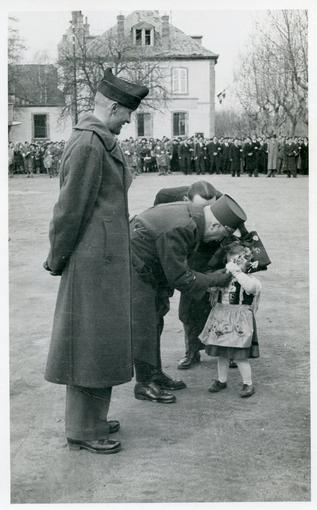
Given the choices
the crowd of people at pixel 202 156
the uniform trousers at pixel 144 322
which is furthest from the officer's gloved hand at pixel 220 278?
the crowd of people at pixel 202 156

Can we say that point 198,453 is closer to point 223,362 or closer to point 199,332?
point 223,362

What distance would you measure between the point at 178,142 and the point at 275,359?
830 inches

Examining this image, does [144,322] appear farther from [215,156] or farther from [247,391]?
[215,156]

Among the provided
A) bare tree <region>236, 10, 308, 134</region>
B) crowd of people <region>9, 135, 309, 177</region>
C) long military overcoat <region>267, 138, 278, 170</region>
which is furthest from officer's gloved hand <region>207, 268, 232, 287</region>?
long military overcoat <region>267, 138, 278, 170</region>

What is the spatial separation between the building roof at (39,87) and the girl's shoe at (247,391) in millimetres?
3507

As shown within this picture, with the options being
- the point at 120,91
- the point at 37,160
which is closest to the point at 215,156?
the point at 37,160

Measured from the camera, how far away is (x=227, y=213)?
3951mm

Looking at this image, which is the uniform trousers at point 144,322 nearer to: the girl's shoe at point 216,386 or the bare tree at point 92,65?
the girl's shoe at point 216,386

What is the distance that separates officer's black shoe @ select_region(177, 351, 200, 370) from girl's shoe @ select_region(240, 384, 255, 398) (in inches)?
25.5

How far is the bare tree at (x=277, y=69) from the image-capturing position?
529cm

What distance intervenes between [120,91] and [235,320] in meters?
1.70

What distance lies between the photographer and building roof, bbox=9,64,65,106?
22.1 ft

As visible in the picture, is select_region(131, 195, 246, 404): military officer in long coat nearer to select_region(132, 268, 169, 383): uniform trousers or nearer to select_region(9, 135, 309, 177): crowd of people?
select_region(132, 268, 169, 383): uniform trousers
